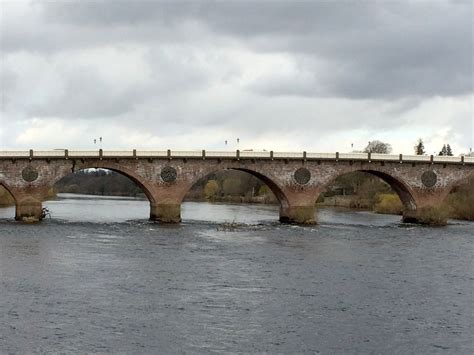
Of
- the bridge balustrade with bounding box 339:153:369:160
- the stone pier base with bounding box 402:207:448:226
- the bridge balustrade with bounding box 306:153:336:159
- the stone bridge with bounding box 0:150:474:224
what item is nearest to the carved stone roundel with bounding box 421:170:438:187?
the stone bridge with bounding box 0:150:474:224

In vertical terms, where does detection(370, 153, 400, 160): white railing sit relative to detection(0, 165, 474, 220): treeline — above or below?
above

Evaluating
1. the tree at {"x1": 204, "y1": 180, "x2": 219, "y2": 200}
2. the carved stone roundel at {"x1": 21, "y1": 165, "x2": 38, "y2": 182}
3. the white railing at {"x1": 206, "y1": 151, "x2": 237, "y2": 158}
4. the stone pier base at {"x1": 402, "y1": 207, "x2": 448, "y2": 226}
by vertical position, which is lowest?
the stone pier base at {"x1": 402, "y1": 207, "x2": 448, "y2": 226}

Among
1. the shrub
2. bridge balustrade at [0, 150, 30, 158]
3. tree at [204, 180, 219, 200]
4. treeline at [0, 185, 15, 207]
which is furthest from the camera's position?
tree at [204, 180, 219, 200]

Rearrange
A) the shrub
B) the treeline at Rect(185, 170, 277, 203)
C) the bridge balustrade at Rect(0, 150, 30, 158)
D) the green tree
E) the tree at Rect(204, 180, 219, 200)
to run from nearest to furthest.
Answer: the bridge balustrade at Rect(0, 150, 30, 158) → the shrub → the treeline at Rect(185, 170, 277, 203) → the green tree → the tree at Rect(204, 180, 219, 200)

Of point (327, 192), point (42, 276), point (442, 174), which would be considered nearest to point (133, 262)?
point (42, 276)

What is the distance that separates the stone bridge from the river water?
53.7 ft

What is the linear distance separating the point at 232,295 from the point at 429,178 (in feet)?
183

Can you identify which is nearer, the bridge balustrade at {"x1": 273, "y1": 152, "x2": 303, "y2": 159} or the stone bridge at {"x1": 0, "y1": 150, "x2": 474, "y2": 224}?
the stone bridge at {"x1": 0, "y1": 150, "x2": 474, "y2": 224}

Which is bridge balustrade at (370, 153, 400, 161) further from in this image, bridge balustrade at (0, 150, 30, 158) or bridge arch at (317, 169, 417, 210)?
bridge balustrade at (0, 150, 30, 158)

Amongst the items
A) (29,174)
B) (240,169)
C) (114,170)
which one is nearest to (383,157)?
(240,169)

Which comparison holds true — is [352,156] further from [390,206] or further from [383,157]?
[390,206]

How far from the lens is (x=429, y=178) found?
268ft

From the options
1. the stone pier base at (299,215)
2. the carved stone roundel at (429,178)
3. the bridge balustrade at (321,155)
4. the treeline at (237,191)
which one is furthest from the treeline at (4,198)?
the carved stone roundel at (429,178)

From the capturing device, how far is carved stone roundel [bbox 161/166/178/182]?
73.7 m
